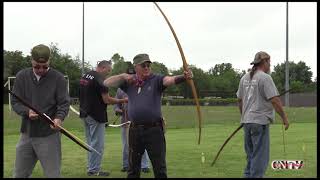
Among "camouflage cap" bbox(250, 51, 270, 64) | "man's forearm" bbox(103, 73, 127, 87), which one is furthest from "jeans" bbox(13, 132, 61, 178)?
"camouflage cap" bbox(250, 51, 270, 64)

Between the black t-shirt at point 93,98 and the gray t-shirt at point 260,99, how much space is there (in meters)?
2.53

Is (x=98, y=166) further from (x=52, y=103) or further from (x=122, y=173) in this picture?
(x=52, y=103)

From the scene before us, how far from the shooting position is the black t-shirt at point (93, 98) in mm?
9547

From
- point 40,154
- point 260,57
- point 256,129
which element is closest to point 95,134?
point 256,129

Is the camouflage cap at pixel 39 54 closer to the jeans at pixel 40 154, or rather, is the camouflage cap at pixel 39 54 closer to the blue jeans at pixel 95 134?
the jeans at pixel 40 154

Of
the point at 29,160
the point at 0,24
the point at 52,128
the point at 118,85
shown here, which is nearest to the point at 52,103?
the point at 52,128

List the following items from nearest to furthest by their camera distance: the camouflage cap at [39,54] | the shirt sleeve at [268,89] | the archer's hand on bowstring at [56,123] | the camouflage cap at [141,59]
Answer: the archer's hand on bowstring at [56,123] < the camouflage cap at [39,54] < the camouflage cap at [141,59] < the shirt sleeve at [268,89]

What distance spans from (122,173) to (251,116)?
264cm

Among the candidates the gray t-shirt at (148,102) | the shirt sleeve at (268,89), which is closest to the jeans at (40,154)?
the gray t-shirt at (148,102)

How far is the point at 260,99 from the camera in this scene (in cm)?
824

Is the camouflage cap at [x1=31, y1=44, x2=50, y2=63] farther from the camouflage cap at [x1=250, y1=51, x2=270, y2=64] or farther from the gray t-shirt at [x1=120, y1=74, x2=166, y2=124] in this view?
the camouflage cap at [x1=250, y1=51, x2=270, y2=64]

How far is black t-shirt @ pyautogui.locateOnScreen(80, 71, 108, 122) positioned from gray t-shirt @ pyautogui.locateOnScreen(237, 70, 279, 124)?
8.31 feet

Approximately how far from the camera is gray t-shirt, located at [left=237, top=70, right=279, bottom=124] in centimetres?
811

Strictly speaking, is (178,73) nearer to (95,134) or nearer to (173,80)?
(95,134)
